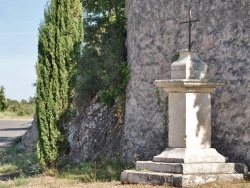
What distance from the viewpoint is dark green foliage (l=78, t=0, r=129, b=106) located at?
13422 mm

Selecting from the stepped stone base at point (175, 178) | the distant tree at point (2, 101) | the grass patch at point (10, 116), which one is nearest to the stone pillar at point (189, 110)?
the stepped stone base at point (175, 178)

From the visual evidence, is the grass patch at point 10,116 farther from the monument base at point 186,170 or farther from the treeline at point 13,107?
the monument base at point 186,170

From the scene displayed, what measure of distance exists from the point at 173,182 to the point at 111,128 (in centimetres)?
510

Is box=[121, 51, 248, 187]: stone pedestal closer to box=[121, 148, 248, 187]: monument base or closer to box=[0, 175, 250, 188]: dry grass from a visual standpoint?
box=[121, 148, 248, 187]: monument base

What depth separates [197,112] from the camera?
32.4 feet

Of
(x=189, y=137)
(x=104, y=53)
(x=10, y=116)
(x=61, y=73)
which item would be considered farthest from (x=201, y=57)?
(x=10, y=116)

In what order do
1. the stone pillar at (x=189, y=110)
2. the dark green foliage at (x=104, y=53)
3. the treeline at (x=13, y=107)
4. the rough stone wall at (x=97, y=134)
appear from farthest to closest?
the treeline at (x=13, y=107) < the rough stone wall at (x=97, y=134) < the dark green foliage at (x=104, y=53) < the stone pillar at (x=189, y=110)

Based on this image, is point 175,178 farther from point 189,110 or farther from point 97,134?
point 97,134

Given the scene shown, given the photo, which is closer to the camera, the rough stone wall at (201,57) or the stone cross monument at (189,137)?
the stone cross monument at (189,137)

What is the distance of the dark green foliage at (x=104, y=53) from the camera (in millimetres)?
13422

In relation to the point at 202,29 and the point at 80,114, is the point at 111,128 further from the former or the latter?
the point at 202,29

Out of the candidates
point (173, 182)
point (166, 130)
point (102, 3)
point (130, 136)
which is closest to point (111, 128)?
point (130, 136)

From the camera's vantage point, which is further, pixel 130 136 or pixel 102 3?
pixel 102 3

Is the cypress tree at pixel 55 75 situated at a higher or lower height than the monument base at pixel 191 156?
higher
